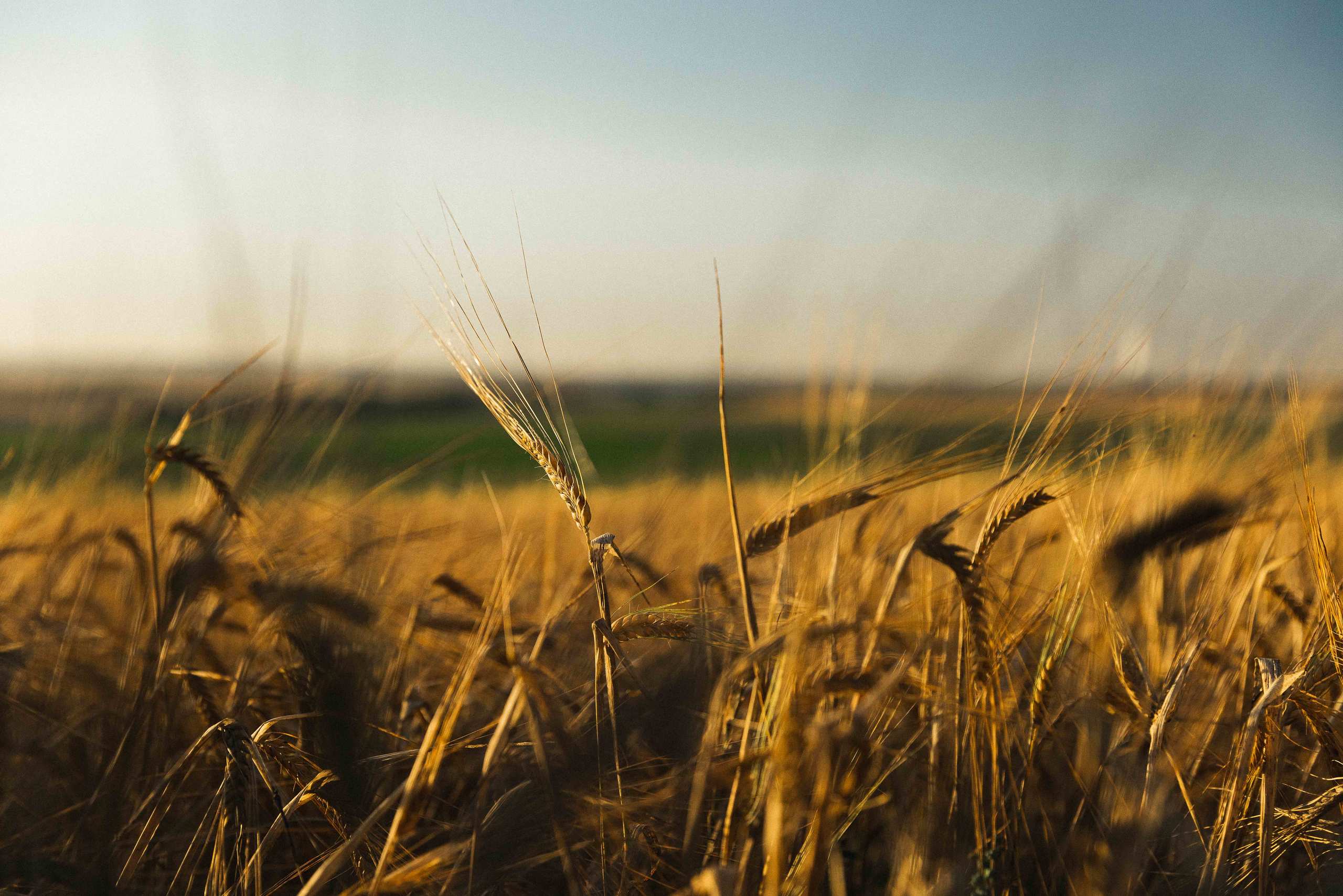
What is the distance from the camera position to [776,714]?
0.87 m

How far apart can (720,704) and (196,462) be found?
2.44 feet

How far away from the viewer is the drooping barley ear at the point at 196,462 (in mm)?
1030

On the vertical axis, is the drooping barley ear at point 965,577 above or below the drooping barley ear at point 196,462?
below

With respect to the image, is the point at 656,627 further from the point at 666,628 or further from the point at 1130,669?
the point at 1130,669

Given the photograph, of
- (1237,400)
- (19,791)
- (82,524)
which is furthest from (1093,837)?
(82,524)

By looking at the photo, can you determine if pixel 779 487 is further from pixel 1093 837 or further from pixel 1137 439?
pixel 1093 837

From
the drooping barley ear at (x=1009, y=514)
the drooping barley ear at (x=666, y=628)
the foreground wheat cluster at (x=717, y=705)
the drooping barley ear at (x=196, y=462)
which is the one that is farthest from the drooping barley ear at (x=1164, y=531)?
the drooping barley ear at (x=196, y=462)

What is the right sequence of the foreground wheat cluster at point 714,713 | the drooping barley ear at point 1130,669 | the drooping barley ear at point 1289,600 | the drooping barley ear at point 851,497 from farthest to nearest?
the drooping barley ear at point 1289,600
the drooping barley ear at point 1130,669
the drooping barley ear at point 851,497
the foreground wheat cluster at point 714,713

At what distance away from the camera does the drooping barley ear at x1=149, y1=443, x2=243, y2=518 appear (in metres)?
1.03

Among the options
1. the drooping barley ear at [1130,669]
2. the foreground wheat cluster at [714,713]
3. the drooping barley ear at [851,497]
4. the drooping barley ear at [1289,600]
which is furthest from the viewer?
the drooping barley ear at [1289,600]

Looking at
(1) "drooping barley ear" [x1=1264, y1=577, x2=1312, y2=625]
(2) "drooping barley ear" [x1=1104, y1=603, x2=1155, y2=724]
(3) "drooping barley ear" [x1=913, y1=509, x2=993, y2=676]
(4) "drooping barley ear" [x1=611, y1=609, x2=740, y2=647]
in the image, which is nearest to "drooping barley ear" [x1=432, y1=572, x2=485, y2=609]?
(4) "drooping barley ear" [x1=611, y1=609, x2=740, y2=647]

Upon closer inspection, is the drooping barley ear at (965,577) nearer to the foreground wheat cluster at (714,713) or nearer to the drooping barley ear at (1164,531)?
the foreground wheat cluster at (714,713)

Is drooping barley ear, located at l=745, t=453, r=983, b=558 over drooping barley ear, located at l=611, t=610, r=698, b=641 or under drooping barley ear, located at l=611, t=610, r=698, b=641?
over

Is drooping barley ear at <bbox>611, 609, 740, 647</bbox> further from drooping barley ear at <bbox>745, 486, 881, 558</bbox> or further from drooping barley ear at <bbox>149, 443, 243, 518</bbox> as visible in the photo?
drooping barley ear at <bbox>149, 443, 243, 518</bbox>
